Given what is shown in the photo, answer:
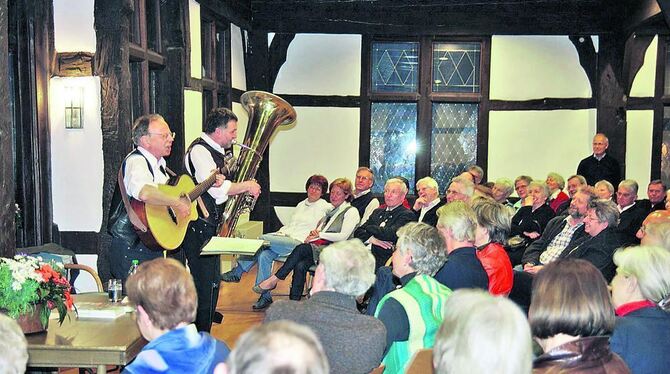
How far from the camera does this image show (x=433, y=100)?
10312 millimetres

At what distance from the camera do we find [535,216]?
7.11 m

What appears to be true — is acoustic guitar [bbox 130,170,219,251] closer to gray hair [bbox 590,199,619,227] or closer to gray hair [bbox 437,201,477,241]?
gray hair [bbox 437,201,477,241]

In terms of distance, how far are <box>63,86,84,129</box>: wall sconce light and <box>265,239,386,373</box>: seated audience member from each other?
11.2 ft

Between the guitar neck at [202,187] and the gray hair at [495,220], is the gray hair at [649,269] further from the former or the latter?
the guitar neck at [202,187]

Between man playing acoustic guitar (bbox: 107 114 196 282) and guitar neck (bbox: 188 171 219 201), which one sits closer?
man playing acoustic guitar (bbox: 107 114 196 282)

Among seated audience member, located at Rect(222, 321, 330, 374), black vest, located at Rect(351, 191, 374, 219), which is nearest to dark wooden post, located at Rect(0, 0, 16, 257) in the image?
seated audience member, located at Rect(222, 321, 330, 374)

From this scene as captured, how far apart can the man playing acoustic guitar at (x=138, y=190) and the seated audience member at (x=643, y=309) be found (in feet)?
8.29

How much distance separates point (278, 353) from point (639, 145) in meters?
9.17

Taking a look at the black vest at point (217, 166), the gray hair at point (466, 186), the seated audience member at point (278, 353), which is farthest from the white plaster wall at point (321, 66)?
the seated audience member at point (278, 353)

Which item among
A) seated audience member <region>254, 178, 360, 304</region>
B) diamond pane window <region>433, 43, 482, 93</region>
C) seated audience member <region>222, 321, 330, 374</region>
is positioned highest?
diamond pane window <region>433, 43, 482, 93</region>

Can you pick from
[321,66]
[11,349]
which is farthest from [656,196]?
[11,349]

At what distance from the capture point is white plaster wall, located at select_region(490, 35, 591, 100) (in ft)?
33.5

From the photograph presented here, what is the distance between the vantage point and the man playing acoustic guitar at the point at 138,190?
14.6 feet

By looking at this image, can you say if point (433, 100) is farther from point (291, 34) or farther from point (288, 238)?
point (288, 238)
